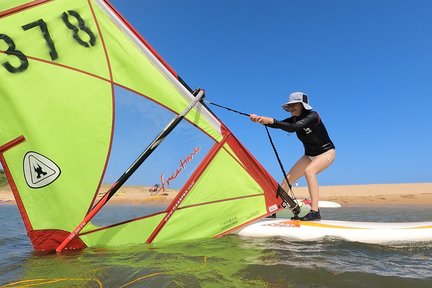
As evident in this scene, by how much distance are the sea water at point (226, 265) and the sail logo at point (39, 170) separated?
92 cm

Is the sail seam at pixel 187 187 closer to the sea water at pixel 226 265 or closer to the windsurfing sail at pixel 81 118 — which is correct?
the windsurfing sail at pixel 81 118

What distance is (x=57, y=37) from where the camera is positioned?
15.9 feet

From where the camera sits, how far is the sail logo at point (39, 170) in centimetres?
477

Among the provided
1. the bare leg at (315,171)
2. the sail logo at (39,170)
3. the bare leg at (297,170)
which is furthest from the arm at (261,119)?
the sail logo at (39,170)

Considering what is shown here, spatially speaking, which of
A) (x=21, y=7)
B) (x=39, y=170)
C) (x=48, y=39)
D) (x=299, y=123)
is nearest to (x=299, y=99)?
(x=299, y=123)

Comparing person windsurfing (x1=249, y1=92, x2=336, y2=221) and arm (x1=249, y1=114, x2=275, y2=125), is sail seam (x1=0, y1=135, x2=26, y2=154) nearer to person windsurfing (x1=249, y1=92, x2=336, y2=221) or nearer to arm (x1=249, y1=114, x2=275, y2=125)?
arm (x1=249, y1=114, x2=275, y2=125)

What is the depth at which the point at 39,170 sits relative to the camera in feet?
15.7

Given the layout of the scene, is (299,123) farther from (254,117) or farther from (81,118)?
(81,118)

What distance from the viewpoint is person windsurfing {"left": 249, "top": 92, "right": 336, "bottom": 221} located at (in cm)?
630

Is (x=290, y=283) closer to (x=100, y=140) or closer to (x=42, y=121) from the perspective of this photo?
(x=100, y=140)

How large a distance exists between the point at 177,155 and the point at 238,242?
1.66 m

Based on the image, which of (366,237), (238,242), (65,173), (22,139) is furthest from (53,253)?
(366,237)

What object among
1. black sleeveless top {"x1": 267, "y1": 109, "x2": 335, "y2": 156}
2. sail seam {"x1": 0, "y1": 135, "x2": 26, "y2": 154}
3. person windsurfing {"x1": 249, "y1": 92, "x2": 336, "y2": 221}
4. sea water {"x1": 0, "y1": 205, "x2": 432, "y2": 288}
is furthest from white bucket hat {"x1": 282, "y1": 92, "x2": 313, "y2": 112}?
sail seam {"x1": 0, "y1": 135, "x2": 26, "y2": 154}

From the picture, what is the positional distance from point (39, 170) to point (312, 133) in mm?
4537
